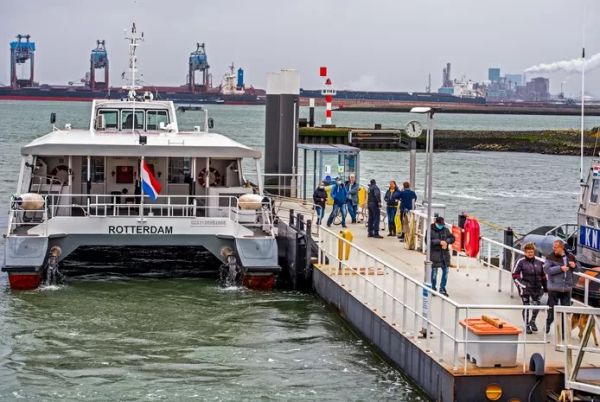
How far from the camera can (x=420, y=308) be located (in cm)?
1816

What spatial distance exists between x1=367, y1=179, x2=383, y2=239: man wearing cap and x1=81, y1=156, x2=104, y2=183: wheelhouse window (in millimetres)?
6963

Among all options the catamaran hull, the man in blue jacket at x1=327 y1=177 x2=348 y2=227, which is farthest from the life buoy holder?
the catamaran hull

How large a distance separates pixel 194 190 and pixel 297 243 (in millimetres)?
3633

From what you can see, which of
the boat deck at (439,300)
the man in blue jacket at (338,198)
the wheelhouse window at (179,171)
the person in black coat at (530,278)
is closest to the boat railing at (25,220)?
the wheelhouse window at (179,171)

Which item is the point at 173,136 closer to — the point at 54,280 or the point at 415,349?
the point at 54,280

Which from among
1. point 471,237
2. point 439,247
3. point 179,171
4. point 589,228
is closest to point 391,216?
point 471,237

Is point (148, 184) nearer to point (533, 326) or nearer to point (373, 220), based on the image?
point (373, 220)

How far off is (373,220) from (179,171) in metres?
5.35

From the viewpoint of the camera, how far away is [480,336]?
15.3 meters

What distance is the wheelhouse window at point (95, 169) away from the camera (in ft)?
93.5

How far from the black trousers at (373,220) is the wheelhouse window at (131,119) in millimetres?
8189

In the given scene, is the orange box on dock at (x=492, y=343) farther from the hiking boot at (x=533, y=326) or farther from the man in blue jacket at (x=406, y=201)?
the man in blue jacket at (x=406, y=201)

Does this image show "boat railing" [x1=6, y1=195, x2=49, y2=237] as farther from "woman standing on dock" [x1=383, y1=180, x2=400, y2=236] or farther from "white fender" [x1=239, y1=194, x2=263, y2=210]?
"woman standing on dock" [x1=383, y1=180, x2=400, y2=236]

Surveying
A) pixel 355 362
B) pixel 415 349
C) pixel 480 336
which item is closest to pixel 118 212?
pixel 355 362
